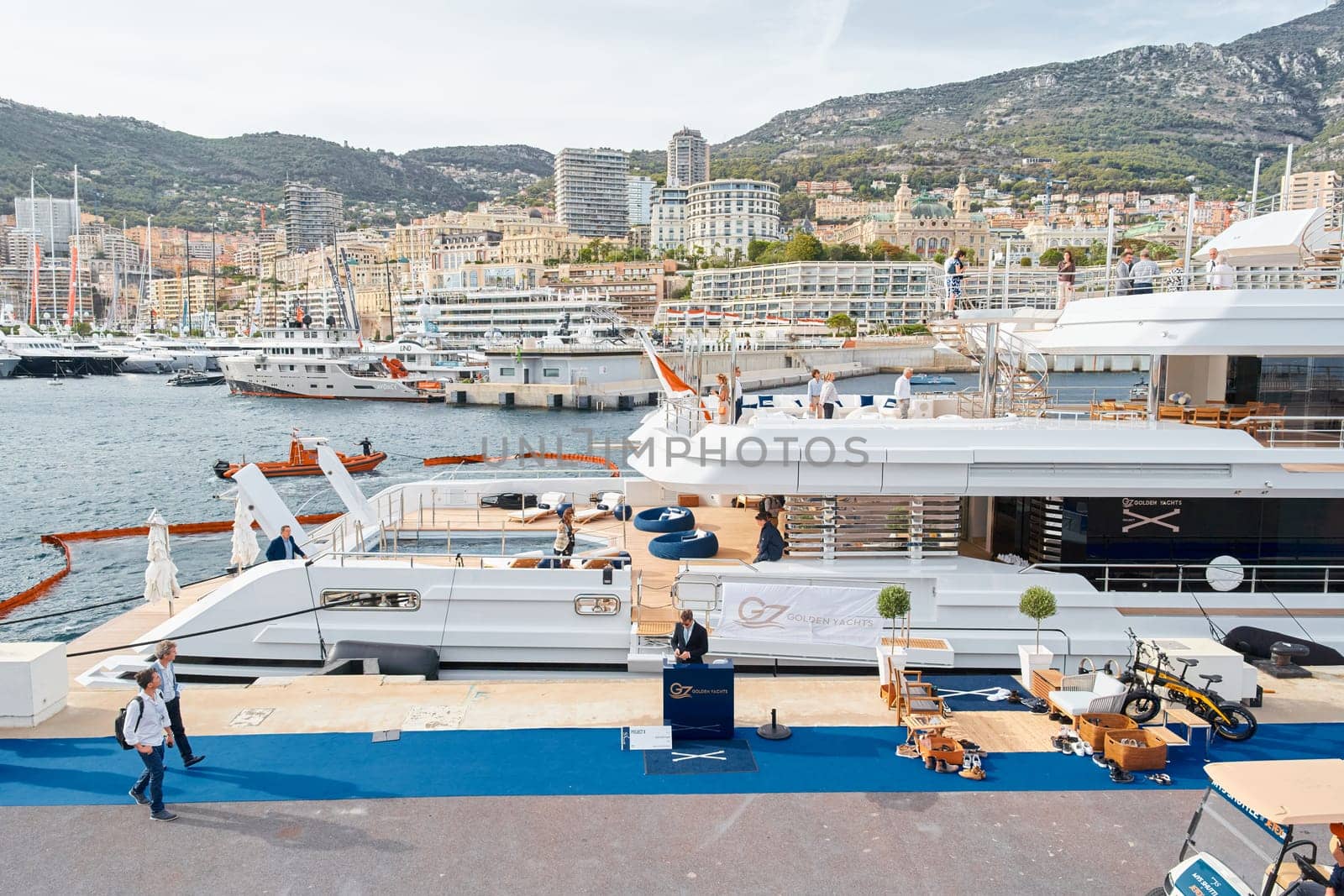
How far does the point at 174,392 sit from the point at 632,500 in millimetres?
86252

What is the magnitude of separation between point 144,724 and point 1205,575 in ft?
38.5

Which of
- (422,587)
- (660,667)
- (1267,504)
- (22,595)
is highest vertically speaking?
(1267,504)

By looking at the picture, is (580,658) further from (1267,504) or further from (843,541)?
(1267,504)

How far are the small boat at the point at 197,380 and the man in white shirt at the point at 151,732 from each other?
101 m

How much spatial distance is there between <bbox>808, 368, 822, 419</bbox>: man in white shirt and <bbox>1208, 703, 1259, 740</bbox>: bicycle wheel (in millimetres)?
7026

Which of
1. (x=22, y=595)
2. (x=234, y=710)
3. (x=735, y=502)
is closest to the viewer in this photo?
(x=234, y=710)

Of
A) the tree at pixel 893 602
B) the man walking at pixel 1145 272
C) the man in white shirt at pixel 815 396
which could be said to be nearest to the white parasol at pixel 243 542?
the man in white shirt at pixel 815 396

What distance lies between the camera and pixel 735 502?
51.3 feet

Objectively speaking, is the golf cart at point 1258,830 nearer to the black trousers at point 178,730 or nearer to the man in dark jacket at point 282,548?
the black trousers at point 178,730

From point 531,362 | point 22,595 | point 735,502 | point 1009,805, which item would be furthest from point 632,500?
point 531,362

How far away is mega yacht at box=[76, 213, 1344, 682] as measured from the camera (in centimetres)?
1063

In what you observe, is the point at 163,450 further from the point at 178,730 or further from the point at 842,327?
the point at 842,327

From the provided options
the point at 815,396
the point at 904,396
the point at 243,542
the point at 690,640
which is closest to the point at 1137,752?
the point at 690,640

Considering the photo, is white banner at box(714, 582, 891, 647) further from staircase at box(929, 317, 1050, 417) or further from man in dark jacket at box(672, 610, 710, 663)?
staircase at box(929, 317, 1050, 417)
